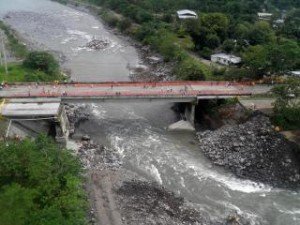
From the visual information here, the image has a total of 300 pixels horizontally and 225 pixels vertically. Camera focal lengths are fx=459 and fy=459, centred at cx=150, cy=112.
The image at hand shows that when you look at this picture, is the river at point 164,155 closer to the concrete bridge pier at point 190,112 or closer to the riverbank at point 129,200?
the riverbank at point 129,200

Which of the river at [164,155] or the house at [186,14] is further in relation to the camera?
the house at [186,14]

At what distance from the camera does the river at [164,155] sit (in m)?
40.3

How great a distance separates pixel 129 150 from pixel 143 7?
2741 inches

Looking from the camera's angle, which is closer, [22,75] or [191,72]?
[191,72]

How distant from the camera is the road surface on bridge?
53.0 m

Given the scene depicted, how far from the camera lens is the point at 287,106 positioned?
170 feet

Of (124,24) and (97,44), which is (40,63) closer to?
(97,44)

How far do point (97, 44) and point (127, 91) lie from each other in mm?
38274

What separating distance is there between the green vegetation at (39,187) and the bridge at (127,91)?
15610mm

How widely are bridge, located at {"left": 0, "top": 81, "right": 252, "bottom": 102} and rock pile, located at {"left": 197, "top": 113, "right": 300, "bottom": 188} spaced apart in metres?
5.10

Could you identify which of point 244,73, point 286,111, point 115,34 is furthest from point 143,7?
point 286,111

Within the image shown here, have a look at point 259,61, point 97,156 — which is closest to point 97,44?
point 259,61

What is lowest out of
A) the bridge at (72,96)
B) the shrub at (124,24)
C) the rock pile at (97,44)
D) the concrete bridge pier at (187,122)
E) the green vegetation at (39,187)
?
the rock pile at (97,44)

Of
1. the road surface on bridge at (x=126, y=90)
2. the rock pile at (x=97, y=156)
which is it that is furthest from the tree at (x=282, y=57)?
the rock pile at (x=97, y=156)
